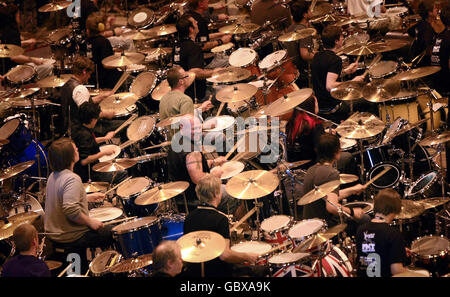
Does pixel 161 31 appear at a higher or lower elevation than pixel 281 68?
higher

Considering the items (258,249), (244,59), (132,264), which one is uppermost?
(244,59)

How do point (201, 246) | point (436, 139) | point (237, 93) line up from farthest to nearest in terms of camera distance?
point (237, 93), point (436, 139), point (201, 246)

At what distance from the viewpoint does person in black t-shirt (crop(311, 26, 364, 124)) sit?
347 inches

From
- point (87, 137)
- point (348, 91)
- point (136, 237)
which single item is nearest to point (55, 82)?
point (87, 137)

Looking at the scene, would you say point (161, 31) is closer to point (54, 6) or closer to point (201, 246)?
point (54, 6)

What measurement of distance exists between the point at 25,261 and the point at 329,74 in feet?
15.3

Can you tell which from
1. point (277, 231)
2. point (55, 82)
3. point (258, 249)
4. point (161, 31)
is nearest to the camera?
point (258, 249)

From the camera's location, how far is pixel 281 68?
9328mm

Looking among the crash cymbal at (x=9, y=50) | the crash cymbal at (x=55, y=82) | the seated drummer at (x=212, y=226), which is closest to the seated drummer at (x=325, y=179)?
the seated drummer at (x=212, y=226)

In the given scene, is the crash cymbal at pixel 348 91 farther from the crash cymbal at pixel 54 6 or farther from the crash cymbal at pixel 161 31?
the crash cymbal at pixel 54 6

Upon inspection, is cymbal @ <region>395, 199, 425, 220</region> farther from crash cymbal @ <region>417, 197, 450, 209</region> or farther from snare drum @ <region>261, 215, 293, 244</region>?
snare drum @ <region>261, 215, 293, 244</region>

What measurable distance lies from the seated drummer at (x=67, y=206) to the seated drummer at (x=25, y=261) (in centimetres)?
84

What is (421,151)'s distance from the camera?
26.3ft

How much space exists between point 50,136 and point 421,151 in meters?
5.40
